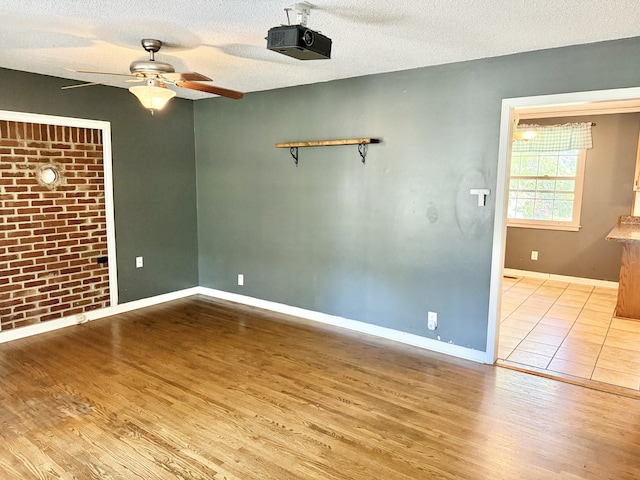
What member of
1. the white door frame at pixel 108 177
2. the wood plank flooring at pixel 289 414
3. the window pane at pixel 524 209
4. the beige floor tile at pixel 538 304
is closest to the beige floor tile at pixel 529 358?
the wood plank flooring at pixel 289 414

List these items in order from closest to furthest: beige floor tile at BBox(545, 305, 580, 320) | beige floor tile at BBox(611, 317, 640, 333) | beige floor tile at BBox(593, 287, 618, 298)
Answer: beige floor tile at BBox(611, 317, 640, 333) < beige floor tile at BBox(545, 305, 580, 320) < beige floor tile at BBox(593, 287, 618, 298)

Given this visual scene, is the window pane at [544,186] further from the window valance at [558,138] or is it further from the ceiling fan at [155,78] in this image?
the ceiling fan at [155,78]

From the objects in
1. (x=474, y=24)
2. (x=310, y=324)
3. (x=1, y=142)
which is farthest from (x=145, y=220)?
(x=474, y=24)

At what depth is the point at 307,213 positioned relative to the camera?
4.43 metres

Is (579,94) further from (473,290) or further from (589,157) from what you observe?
(589,157)

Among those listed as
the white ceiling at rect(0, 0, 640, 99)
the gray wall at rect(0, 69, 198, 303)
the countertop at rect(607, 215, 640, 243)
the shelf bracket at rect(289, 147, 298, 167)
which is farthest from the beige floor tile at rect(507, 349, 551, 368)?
the gray wall at rect(0, 69, 198, 303)

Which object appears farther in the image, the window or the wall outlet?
the window

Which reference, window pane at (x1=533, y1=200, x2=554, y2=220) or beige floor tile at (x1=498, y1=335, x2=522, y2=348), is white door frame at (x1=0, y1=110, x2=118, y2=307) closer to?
beige floor tile at (x1=498, y1=335, x2=522, y2=348)

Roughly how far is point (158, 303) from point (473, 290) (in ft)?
11.6

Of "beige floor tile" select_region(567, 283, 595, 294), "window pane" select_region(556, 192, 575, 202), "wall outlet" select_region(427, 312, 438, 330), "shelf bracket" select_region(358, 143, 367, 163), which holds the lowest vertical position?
"beige floor tile" select_region(567, 283, 595, 294)

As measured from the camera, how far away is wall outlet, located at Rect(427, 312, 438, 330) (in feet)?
12.1

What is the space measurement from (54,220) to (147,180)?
1057mm

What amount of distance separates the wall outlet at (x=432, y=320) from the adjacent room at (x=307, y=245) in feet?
0.05

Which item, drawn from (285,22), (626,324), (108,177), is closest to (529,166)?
(626,324)
